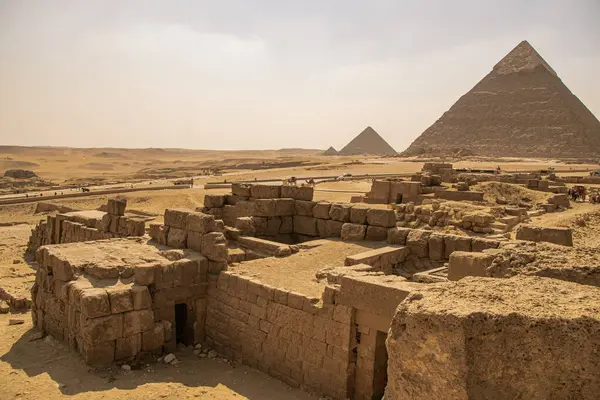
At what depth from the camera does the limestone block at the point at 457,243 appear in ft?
29.0

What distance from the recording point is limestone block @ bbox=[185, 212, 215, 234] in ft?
29.6

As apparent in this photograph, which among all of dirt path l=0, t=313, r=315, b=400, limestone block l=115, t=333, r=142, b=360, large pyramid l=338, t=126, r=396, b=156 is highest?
large pyramid l=338, t=126, r=396, b=156

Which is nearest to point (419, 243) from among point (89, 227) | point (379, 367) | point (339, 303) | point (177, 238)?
point (339, 303)

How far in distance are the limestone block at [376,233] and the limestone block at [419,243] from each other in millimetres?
858

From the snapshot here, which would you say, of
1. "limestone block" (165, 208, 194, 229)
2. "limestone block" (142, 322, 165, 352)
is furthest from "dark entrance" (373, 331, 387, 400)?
"limestone block" (165, 208, 194, 229)

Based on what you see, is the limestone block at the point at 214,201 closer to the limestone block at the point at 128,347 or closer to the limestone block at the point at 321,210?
the limestone block at the point at 321,210

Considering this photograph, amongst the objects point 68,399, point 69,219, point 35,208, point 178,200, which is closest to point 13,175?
point 35,208

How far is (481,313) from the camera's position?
3.25 meters

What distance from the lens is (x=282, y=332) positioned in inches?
289

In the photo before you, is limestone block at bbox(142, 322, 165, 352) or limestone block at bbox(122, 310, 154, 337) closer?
limestone block at bbox(122, 310, 154, 337)

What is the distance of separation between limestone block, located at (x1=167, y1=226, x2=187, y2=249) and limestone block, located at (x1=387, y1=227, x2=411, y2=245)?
14.0 ft

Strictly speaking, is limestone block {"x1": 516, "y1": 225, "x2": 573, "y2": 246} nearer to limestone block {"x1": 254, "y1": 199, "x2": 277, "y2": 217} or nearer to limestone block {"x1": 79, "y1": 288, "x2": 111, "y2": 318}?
limestone block {"x1": 254, "y1": 199, "x2": 277, "y2": 217}

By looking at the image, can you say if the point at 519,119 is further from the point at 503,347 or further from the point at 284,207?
the point at 503,347

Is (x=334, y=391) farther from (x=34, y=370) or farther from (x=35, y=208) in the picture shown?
(x=35, y=208)
